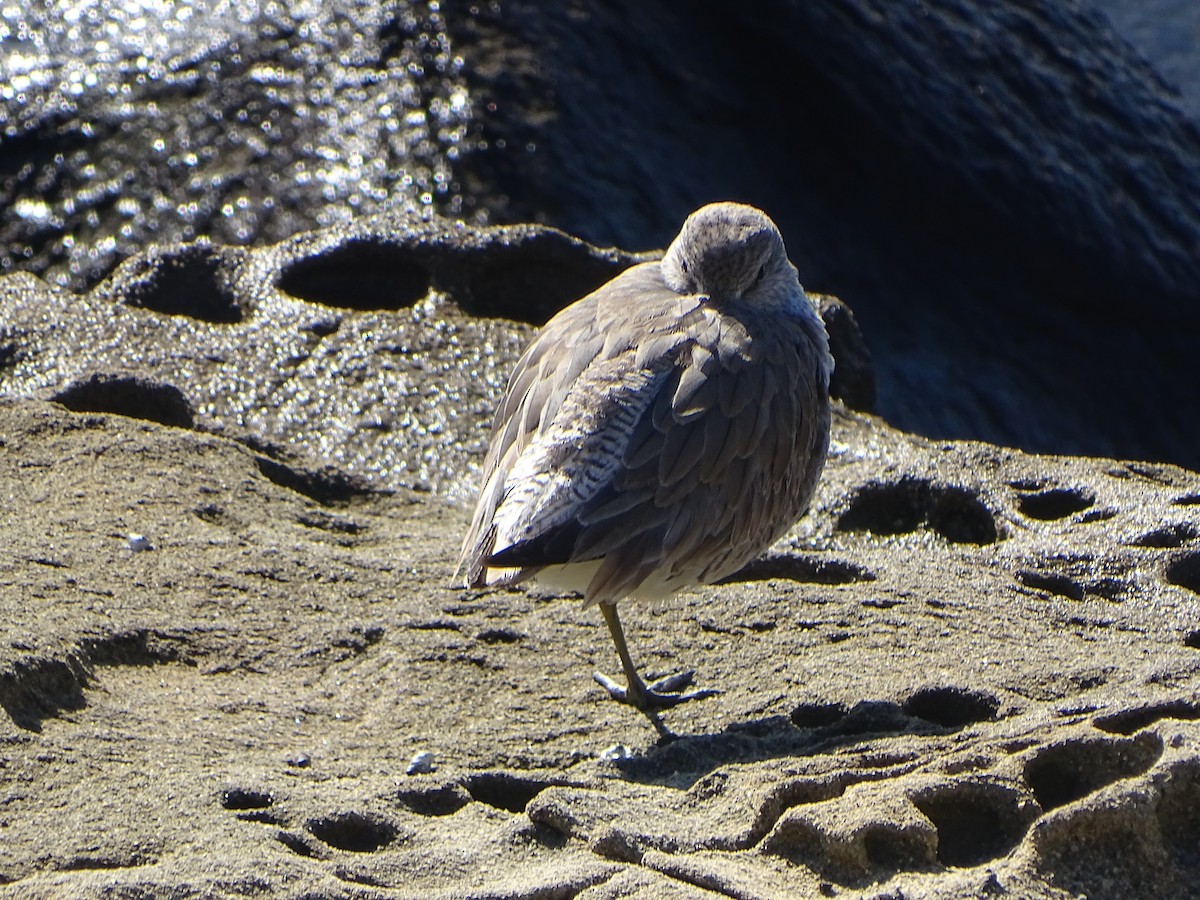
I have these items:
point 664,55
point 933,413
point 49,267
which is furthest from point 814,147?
point 49,267

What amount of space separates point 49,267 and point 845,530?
374 cm

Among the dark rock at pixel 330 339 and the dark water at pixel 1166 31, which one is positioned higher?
the dark water at pixel 1166 31

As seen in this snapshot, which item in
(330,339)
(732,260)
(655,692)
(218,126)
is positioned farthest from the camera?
(218,126)

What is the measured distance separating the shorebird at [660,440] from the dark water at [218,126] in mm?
2522

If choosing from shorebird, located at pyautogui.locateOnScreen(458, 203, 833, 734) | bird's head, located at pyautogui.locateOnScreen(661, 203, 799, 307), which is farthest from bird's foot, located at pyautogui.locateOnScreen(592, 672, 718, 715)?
bird's head, located at pyautogui.locateOnScreen(661, 203, 799, 307)

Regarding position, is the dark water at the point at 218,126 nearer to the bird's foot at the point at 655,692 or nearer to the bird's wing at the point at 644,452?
the bird's wing at the point at 644,452

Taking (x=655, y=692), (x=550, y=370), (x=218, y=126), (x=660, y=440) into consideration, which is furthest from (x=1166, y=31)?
(x=655, y=692)

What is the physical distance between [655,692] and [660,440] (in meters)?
0.63

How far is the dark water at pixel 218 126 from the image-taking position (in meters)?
6.82

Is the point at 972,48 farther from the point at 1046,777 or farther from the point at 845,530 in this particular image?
the point at 1046,777

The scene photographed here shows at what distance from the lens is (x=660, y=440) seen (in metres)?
3.97

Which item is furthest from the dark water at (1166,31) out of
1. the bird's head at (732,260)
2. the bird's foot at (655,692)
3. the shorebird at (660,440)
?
the bird's foot at (655,692)

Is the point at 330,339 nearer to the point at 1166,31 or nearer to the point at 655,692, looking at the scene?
the point at 655,692

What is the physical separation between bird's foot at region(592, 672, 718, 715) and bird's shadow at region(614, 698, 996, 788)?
0.49ft
